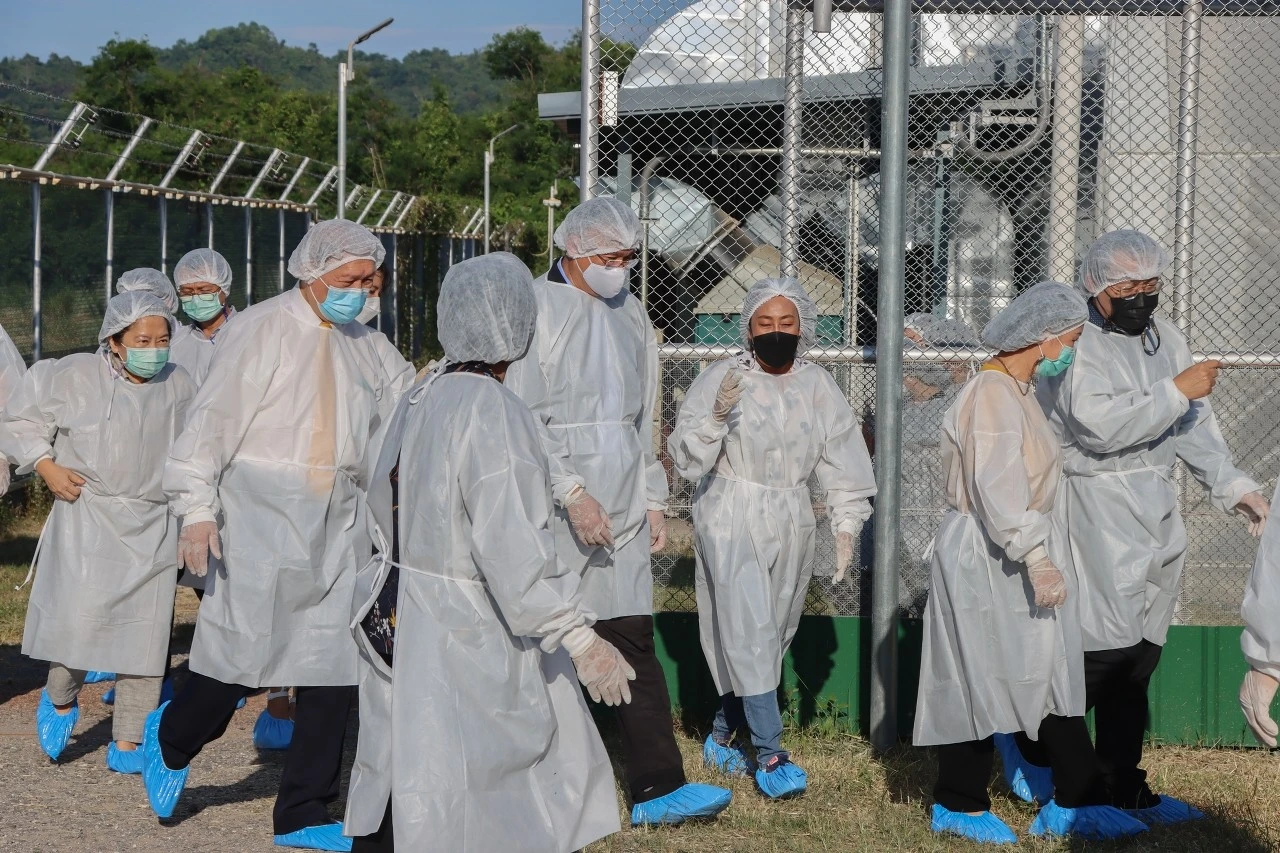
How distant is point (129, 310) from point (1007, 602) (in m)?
3.06

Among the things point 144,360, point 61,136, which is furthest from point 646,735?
point 61,136

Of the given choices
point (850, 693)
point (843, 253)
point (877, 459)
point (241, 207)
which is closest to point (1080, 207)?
point (843, 253)

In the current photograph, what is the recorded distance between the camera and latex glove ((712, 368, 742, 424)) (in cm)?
487

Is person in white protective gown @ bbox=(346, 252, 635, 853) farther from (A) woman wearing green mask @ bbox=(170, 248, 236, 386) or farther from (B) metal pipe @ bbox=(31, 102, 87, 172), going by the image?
(B) metal pipe @ bbox=(31, 102, 87, 172)

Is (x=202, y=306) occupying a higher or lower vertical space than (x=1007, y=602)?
higher

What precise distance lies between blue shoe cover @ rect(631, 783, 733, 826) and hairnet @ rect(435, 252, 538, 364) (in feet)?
6.49

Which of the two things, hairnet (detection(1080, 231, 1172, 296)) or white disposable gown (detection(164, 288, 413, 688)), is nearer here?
white disposable gown (detection(164, 288, 413, 688))

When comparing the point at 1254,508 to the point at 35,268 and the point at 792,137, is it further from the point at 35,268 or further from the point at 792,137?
the point at 35,268

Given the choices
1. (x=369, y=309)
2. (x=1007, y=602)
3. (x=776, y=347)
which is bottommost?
(x=1007, y=602)

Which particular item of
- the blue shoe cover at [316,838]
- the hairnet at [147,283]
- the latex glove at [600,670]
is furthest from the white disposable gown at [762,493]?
the hairnet at [147,283]

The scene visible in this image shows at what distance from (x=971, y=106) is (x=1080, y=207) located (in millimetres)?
627

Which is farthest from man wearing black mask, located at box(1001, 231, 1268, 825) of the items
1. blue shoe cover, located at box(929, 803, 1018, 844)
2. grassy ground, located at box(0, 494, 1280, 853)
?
blue shoe cover, located at box(929, 803, 1018, 844)

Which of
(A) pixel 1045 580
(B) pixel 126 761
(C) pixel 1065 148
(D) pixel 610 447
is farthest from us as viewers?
(C) pixel 1065 148

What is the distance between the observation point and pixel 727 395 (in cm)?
489
